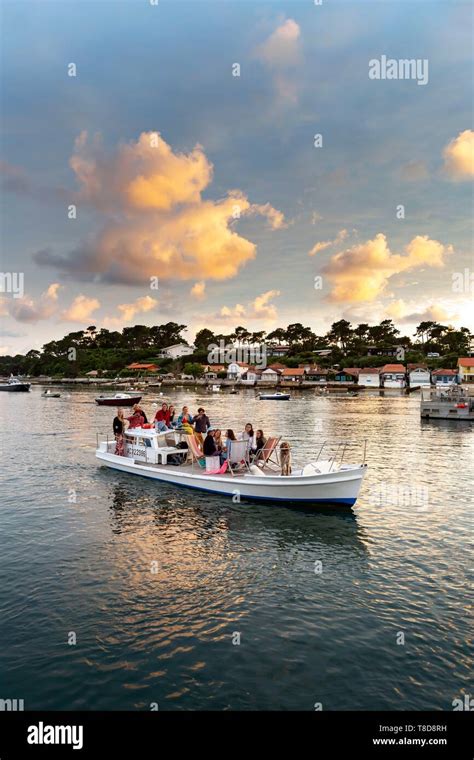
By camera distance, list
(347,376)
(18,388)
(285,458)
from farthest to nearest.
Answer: (347,376), (18,388), (285,458)

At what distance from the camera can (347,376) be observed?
14725cm

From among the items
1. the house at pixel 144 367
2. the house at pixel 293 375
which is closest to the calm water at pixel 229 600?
Answer: the house at pixel 293 375

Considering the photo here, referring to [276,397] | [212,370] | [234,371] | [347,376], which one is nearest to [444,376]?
[347,376]

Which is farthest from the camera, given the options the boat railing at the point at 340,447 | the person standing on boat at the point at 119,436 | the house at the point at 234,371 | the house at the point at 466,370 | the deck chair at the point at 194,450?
the house at the point at 234,371

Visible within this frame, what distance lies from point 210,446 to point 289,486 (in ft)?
12.3

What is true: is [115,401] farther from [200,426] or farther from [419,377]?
[419,377]

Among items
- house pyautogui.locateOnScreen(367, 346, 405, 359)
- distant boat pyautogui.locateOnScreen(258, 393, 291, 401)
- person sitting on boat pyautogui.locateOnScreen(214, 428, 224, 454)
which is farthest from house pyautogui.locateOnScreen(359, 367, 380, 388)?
person sitting on boat pyautogui.locateOnScreen(214, 428, 224, 454)

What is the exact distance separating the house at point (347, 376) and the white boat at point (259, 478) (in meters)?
127

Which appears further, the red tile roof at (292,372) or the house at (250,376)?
the house at (250,376)

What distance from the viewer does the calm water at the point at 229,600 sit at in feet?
27.3

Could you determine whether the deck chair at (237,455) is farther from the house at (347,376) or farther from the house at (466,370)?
the house at (347,376)

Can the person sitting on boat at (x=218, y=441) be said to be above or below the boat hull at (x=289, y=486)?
above
